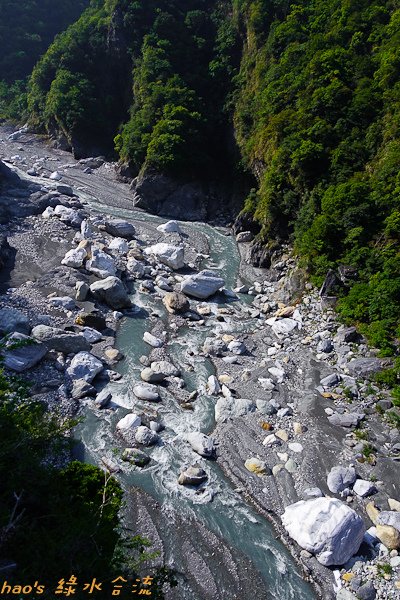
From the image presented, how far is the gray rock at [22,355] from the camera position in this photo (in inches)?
605

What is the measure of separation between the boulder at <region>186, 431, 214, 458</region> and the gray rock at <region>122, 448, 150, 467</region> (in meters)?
1.54

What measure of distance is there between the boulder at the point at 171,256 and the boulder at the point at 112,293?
5.50 metres

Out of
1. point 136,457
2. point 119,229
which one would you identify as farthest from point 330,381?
point 119,229

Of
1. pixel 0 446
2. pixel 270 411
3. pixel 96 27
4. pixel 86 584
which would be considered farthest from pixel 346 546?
pixel 96 27

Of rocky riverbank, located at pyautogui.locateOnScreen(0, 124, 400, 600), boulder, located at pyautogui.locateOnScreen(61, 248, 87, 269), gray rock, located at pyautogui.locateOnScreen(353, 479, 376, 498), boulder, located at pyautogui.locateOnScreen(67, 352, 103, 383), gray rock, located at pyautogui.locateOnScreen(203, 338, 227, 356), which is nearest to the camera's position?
rocky riverbank, located at pyautogui.locateOnScreen(0, 124, 400, 600)

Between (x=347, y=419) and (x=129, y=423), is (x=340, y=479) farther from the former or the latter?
(x=129, y=423)

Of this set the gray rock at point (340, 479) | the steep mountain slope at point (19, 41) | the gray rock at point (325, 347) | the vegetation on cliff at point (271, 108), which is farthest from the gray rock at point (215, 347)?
the steep mountain slope at point (19, 41)

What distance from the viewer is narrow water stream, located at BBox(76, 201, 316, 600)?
10.8 metres

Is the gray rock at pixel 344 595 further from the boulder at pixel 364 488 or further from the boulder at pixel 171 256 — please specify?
the boulder at pixel 171 256

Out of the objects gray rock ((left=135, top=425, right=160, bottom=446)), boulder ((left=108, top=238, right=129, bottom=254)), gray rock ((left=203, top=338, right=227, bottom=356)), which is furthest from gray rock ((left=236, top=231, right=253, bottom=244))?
gray rock ((left=135, top=425, right=160, bottom=446))

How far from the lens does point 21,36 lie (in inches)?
2685

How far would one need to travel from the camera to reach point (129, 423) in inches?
563

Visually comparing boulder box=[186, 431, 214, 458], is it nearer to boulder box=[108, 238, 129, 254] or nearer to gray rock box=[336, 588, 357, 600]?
gray rock box=[336, 588, 357, 600]

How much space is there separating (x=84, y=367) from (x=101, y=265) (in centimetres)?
894
